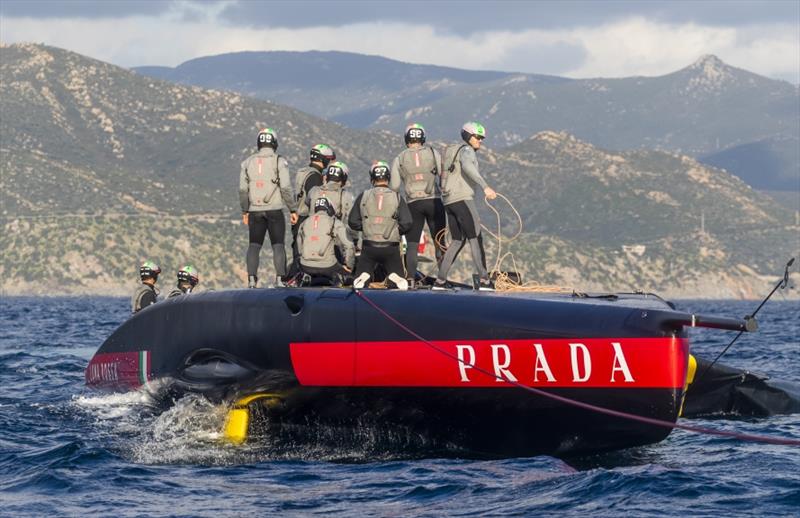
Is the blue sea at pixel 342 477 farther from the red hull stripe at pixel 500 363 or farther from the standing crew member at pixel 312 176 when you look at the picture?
the standing crew member at pixel 312 176

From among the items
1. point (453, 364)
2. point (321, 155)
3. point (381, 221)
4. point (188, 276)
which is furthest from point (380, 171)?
point (188, 276)

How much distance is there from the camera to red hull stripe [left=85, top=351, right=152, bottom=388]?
18516mm

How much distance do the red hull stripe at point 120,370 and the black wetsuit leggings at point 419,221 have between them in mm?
3665

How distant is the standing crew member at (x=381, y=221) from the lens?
1642cm

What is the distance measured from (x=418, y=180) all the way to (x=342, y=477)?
4702mm

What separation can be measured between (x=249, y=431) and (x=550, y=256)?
6204 inches

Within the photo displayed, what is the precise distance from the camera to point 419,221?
17.3 m

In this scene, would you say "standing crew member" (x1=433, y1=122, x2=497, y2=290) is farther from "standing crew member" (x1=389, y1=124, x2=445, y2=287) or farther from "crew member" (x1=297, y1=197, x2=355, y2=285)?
"crew member" (x1=297, y1=197, x2=355, y2=285)

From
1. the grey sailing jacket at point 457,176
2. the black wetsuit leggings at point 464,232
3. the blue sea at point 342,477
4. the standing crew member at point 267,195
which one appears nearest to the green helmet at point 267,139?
the standing crew member at point 267,195

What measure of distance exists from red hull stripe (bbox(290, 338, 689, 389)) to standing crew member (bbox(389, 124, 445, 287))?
2.50 metres

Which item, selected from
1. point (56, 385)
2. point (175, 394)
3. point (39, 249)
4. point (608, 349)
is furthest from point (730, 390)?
point (39, 249)

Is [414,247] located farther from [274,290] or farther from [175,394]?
[175,394]

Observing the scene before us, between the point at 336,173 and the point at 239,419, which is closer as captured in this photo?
the point at 239,419

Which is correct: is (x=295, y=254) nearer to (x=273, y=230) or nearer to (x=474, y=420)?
(x=273, y=230)
